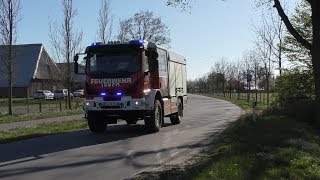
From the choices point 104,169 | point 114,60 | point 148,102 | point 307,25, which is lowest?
point 104,169

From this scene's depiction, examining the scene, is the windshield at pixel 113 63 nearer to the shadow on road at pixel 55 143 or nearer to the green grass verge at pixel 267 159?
the shadow on road at pixel 55 143

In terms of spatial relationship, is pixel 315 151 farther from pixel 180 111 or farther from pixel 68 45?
pixel 68 45

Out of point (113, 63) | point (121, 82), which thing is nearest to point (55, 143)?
point (121, 82)

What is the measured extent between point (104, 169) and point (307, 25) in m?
20.8

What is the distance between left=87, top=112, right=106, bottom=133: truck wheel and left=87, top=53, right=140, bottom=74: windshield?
5.25 ft

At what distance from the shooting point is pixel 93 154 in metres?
13.2

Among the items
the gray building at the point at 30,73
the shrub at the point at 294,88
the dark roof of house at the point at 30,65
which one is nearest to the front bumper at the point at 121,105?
the shrub at the point at 294,88

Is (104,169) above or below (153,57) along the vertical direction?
Answer: below

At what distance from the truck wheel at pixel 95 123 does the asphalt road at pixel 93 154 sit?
A: 27 centimetres

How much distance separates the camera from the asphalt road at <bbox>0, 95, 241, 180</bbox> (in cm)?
1055

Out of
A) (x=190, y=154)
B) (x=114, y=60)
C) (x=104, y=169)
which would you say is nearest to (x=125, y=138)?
(x=114, y=60)

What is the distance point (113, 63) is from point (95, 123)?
243 centimetres

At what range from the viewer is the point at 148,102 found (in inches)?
726

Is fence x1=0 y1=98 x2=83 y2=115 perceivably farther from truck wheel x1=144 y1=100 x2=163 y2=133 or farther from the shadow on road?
truck wheel x1=144 y1=100 x2=163 y2=133
